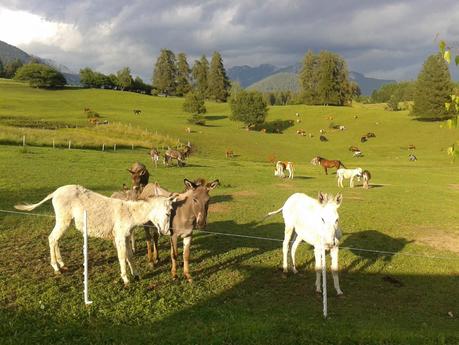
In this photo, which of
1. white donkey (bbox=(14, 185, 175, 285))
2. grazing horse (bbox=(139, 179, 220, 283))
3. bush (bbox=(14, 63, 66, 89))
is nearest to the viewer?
white donkey (bbox=(14, 185, 175, 285))

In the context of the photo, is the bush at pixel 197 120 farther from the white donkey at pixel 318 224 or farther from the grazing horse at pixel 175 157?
the white donkey at pixel 318 224

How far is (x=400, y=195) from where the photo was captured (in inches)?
957

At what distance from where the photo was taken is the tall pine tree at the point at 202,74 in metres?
126

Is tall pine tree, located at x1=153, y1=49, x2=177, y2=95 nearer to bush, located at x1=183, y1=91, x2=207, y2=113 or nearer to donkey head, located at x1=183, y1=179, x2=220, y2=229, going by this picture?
bush, located at x1=183, y1=91, x2=207, y2=113

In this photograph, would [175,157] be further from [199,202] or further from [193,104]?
[193,104]

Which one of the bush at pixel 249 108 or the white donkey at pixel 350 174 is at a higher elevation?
the bush at pixel 249 108

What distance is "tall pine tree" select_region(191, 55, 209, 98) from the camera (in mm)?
126000

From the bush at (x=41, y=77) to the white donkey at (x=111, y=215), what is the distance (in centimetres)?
11284

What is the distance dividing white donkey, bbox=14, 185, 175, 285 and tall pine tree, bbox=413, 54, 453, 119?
79.8 metres

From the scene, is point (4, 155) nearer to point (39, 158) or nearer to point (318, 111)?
point (39, 158)

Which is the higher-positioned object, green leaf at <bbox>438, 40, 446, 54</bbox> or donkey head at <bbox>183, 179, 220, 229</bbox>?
green leaf at <bbox>438, 40, 446, 54</bbox>

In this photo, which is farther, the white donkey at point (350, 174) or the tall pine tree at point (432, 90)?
the tall pine tree at point (432, 90)

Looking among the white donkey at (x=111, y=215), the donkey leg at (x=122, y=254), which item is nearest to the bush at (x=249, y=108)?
the white donkey at (x=111, y=215)

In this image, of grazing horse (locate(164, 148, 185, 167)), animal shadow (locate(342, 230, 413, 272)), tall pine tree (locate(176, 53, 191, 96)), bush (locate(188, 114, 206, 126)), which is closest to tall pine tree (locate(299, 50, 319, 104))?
tall pine tree (locate(176, 53, 191, 96))
